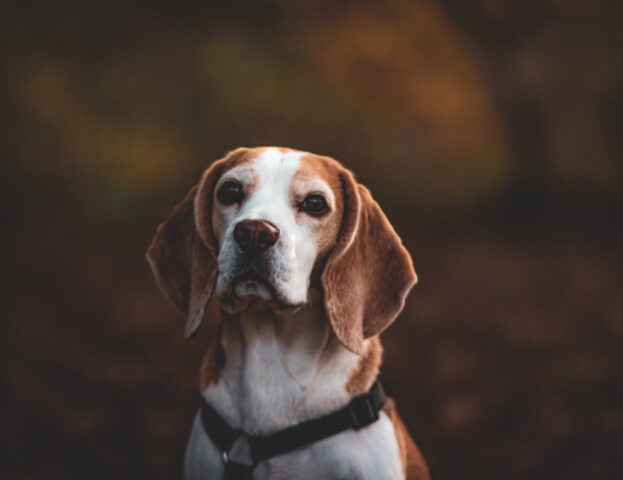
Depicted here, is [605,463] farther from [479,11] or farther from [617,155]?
[617,155]

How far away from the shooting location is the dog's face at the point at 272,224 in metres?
2.44

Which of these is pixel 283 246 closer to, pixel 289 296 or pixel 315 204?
pixel 289 296

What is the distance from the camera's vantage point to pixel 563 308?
8.31 meters

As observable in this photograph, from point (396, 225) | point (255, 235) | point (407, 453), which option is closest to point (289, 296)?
point (255, 235)

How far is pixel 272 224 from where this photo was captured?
2445 mm

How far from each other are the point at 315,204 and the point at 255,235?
0.37m

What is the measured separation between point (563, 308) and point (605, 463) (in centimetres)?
397

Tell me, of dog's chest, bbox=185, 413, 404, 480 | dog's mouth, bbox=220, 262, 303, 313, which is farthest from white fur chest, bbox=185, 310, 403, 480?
dog's mouth, bbox=220, 262, 303, 313

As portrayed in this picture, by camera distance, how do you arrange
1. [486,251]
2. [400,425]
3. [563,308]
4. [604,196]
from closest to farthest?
[400,425] < [563,308] < [486,251] < [604,196]

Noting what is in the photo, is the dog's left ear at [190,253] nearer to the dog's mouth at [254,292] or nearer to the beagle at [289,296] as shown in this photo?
the beagle at [289,296]

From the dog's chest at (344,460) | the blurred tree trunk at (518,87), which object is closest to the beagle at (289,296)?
the dog's chest at (344,460)

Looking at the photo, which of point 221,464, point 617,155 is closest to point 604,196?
point 617,155

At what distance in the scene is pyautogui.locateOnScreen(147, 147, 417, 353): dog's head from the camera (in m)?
2.48

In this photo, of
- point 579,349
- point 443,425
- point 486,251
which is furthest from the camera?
point 486,251
